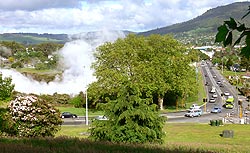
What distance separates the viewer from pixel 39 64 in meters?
102

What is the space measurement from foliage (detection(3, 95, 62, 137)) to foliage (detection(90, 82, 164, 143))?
646 cm

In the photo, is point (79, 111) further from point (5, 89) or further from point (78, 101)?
point (5, 89)

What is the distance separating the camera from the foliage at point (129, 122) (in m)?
16.7

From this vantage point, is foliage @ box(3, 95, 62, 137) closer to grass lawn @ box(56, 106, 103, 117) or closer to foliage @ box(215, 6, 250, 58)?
foliage @ box(215, 6, 250, 58)

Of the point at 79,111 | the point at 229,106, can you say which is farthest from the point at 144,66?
the point at 229,106

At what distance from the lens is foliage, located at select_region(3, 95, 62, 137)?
23141 millimetres

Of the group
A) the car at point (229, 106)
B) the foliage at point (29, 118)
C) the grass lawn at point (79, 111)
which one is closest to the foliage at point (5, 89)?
the foliage at point (29, 118)

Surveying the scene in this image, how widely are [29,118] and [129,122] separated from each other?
28.0 feet

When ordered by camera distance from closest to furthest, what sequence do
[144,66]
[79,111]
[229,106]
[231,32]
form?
1. [231,32]
2. [144,66]
3. [79,111]
4. [229,106]

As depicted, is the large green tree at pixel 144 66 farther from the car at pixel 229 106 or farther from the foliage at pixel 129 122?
the foliage at pixel 129 122

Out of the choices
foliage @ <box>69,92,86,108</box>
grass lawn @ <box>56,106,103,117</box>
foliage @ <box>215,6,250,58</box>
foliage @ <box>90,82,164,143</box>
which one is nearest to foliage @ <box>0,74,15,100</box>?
grass lawn @ <box>56,106,103,117</box>

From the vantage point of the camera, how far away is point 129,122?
55.3 feet

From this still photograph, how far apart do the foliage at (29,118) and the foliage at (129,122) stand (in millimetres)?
6460

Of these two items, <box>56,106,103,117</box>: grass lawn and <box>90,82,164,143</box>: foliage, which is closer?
<box>90,82,164,143</box>: foliage
